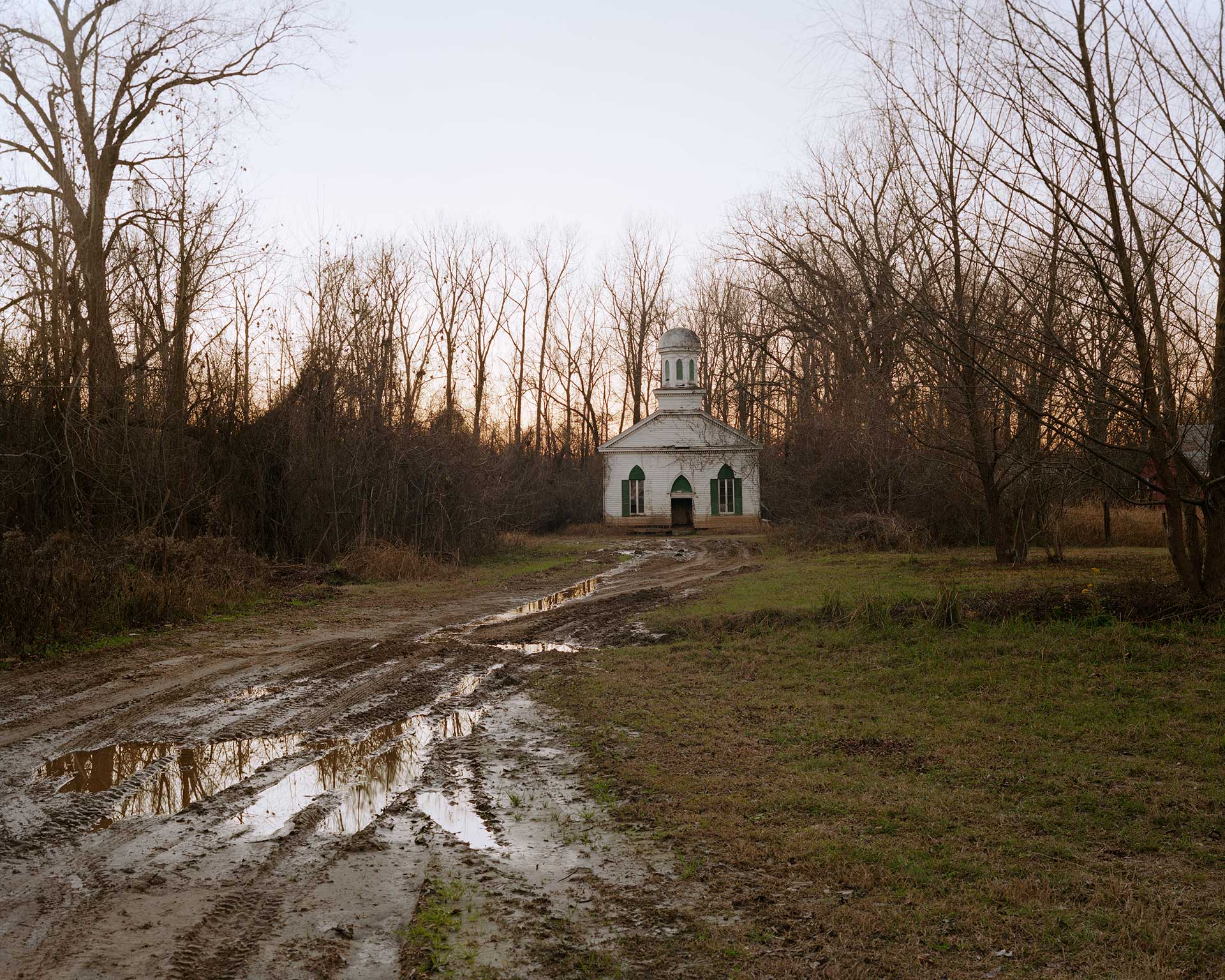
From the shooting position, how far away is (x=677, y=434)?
1679 inches

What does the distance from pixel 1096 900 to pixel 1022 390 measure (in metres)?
8.67

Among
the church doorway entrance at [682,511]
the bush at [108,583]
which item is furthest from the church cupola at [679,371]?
the bush at [108,583]

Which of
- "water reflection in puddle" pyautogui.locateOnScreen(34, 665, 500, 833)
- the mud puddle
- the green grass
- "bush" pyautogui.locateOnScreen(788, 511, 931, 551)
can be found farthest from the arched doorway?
the green grass

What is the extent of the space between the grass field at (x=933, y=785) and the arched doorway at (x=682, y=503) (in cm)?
2984

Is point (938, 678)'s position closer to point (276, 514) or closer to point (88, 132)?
point (276, 514)

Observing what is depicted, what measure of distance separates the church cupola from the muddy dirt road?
111ft

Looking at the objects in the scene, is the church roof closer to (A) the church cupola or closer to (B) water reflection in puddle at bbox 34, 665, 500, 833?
(A) the church cupola

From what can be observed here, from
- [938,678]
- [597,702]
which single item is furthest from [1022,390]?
[597,702]

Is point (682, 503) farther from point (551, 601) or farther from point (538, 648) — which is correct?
point (538, 648)

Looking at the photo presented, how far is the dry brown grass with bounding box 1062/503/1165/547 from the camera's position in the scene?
2278 centimetres

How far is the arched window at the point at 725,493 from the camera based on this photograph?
42.0m

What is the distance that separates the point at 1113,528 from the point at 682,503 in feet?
70.5

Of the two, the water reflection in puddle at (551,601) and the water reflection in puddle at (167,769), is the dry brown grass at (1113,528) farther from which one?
the water reflection in puddle at (167,769)

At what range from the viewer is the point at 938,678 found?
363 inches
